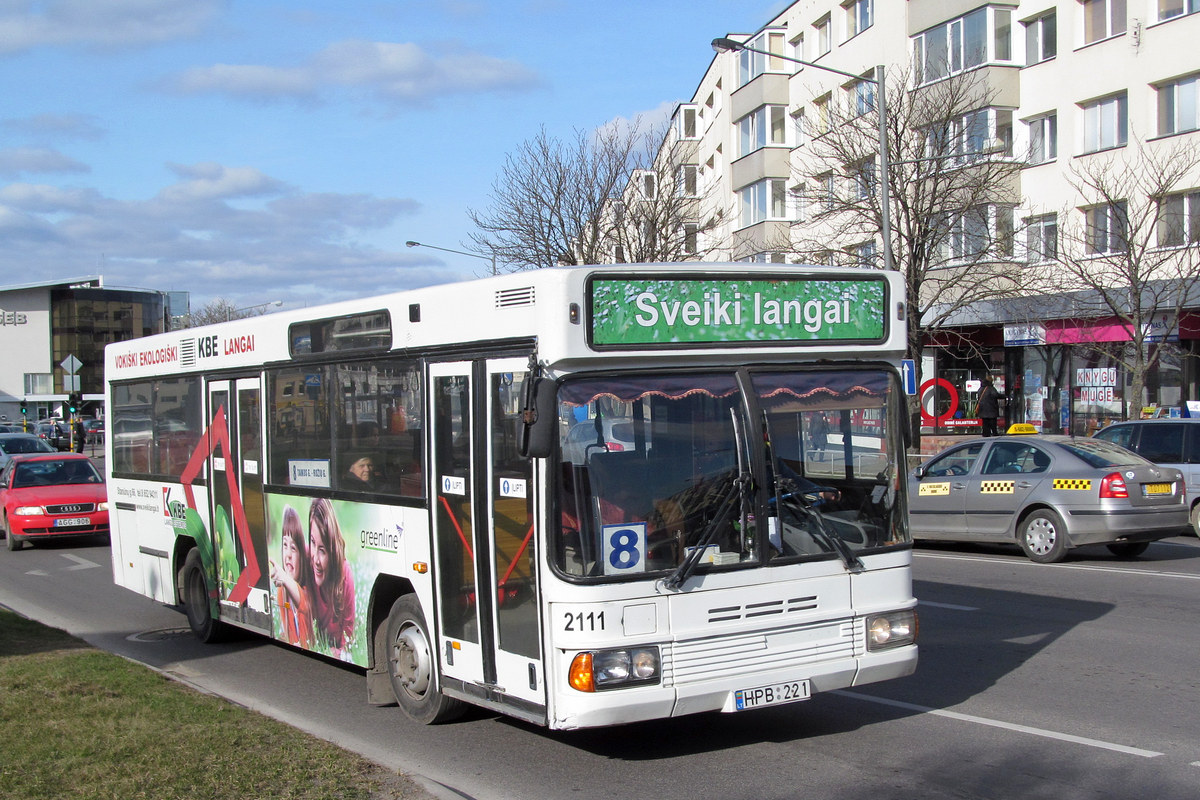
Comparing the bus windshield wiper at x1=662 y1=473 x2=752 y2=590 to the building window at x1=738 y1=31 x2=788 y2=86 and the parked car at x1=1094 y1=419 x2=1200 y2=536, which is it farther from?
the building window at x1=738 y1=31 x2=788 y2=86

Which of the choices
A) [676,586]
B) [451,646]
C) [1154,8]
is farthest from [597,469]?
[1154,8]

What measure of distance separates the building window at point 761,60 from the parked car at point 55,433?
117 feet

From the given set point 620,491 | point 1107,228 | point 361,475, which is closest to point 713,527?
point 620,491

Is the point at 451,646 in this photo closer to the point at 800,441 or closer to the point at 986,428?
the point at 800,441

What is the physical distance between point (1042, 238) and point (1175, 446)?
585 inches

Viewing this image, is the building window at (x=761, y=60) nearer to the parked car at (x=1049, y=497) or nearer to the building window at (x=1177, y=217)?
the building window at (x=1177, y=217)

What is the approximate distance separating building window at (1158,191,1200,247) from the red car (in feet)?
77.3

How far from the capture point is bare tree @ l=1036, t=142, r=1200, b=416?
84.7 ft

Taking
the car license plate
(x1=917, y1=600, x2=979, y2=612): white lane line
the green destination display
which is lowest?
(x1=917, y1=600, x2=979, y2=612): white lane line

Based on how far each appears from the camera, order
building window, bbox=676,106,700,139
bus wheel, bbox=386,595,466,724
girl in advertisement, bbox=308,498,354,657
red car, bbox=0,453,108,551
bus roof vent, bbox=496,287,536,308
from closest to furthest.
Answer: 1. bus roof vent, bbox=496,287,536,308
2. bus wheel, bbox=386,595,466,724
3. girl in advertisement, bbox=308,498,354,657
4. red car, bbox=0,453,108,551
5. building window, bbox=676,106,700,139

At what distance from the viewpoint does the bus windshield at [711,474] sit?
5.88 meters

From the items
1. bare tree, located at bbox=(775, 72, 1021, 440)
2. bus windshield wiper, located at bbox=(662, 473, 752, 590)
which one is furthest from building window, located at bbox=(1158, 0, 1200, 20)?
bus windshield wiper, located at bbox=(662, 473, 752, 590)

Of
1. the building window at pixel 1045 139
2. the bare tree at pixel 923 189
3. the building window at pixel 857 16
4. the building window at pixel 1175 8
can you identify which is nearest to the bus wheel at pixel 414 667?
the bare tree at pixel 923 189

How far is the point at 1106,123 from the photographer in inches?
1272
